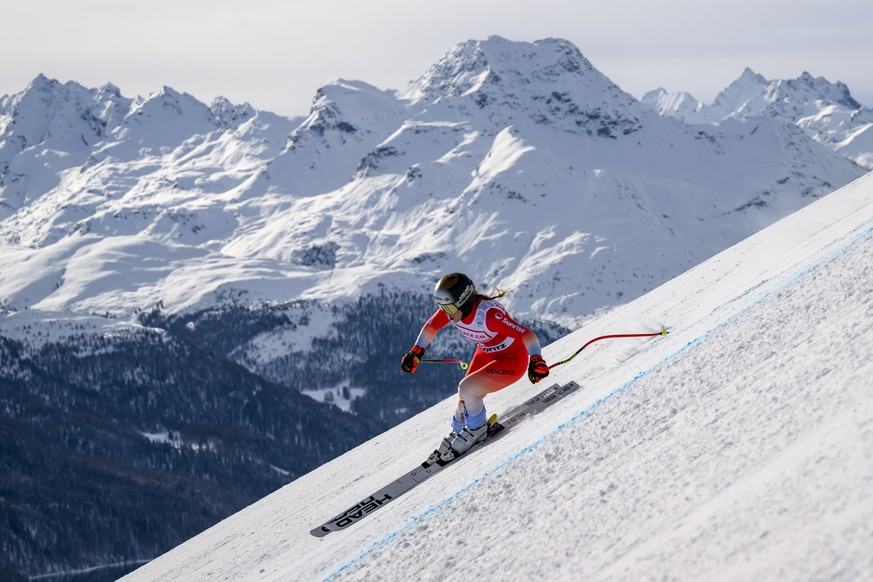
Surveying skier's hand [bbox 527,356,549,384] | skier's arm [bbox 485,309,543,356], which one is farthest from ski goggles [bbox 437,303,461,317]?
skier's hand [bbox 527,356,549,384]

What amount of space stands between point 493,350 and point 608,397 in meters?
3.23

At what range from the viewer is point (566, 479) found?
26.7 ft

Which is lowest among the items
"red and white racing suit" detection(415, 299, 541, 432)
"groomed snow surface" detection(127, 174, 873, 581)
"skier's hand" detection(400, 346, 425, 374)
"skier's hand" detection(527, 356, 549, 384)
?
"groomed snow surface" detection(127, 174, 873, 581)

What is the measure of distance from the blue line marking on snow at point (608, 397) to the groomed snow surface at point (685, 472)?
3 cm

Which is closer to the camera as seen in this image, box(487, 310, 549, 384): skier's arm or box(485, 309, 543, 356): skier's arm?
box(487, 310, 549, 384): skier's arm

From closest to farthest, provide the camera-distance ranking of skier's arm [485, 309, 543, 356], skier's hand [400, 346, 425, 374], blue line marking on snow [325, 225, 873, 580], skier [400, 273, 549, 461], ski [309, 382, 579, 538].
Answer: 1. blue line marking on snow [325, 225, 873, 580]
2. ski [309, 382, 579, 538]
3. skier [400, 273, 549, 461]
4. skier's arm [485, 309, 543, 356]
5. skier's hand [400, 346, 425, 374]

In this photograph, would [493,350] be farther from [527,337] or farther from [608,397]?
[608,397]

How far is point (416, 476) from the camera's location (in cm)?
1173

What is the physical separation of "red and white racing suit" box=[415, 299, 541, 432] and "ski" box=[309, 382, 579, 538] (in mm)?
454

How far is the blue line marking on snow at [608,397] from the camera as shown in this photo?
29.2 ft

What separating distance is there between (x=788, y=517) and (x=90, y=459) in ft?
601

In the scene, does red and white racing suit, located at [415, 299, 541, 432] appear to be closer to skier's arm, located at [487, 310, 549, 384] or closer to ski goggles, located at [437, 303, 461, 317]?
skier's arm, located at [487, 310, 549, 384]

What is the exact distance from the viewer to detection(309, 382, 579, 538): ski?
11.5 m

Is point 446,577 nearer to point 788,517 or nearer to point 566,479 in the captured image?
point 566,479
